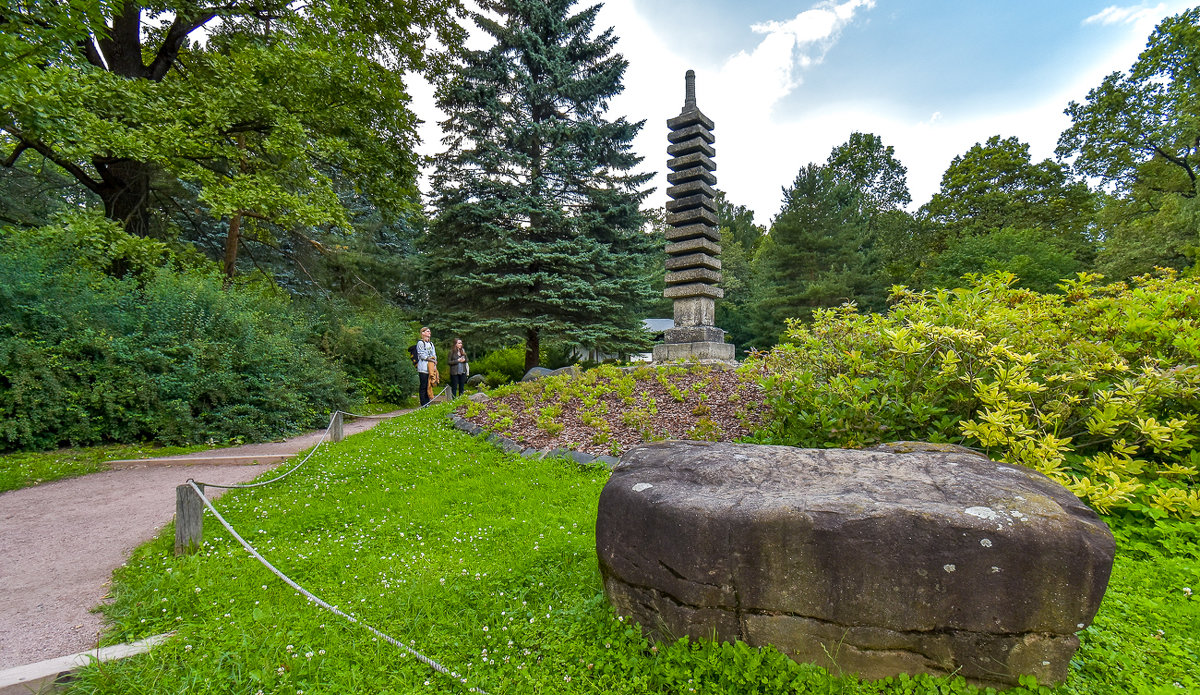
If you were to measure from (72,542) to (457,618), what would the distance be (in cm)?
395

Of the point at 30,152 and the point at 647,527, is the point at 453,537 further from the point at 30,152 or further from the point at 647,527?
the point at 30,152

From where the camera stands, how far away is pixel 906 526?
1.84m

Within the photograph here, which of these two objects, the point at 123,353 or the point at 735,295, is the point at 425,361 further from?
the point at 735,295

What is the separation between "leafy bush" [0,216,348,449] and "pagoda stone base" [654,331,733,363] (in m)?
7.26

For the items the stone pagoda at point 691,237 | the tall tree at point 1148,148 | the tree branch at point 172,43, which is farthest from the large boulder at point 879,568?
the tall tree at point 1148,148

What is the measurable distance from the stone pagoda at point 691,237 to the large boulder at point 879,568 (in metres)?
7.29

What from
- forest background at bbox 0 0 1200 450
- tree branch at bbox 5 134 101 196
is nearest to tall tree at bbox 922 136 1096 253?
forest background at bbox 0 0 1200 450

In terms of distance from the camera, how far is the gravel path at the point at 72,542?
2.61 m

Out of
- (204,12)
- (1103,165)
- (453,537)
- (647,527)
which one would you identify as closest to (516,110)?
(204,12)

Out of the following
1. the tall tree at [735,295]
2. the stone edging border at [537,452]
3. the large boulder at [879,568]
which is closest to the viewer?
the large boulder at [879,568]

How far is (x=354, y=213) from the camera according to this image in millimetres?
16047

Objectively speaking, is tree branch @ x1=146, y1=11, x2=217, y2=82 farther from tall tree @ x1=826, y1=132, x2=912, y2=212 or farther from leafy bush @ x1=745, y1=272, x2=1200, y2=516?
tall tree @ x1=826, y1=132, x2=912, y2=212

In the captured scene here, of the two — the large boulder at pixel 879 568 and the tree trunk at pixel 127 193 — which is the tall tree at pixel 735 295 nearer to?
the tree trunk at pixel 127 193

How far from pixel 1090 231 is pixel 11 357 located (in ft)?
129
